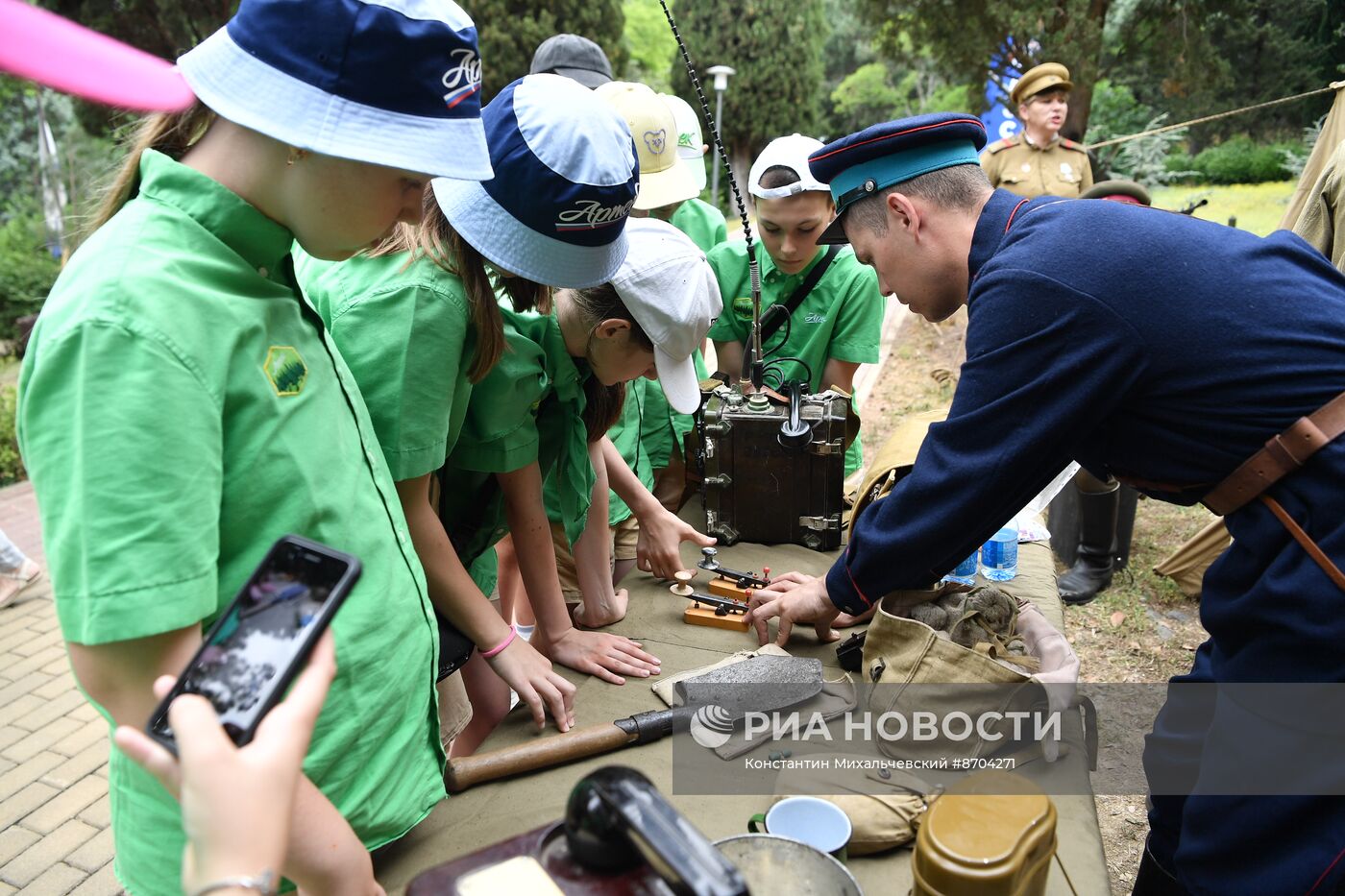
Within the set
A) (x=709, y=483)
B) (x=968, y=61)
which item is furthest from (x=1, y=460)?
(x=968, y=61)

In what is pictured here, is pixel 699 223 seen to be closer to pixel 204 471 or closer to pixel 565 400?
pixel 565 400

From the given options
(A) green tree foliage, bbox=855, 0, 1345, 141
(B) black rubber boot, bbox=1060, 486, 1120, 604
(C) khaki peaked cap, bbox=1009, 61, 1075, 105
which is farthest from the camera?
(A) green tree foliage, bbox=855, 0, 1345, 141

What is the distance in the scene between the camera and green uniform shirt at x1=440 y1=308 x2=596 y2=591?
1.89 m

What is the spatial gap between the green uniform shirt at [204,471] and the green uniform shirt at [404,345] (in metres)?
0.21

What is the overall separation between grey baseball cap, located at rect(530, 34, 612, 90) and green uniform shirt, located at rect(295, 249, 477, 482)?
2.82 metres

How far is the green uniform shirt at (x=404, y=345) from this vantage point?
155cm

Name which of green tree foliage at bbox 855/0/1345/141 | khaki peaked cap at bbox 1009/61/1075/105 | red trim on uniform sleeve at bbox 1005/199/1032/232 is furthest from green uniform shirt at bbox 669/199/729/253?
green tree foliage at bbox 855/0/1345/141

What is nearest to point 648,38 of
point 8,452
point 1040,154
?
point 1040,154

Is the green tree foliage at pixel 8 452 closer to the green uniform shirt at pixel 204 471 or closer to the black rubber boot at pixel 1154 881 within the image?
the green uniform shirt at pixel 204 471

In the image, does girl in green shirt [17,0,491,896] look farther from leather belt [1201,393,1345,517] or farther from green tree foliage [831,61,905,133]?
green tree foliage [831,61,905,133]

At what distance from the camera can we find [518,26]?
46.9 ft

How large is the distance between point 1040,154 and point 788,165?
16.1 ft

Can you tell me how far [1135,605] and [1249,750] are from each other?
3.10m

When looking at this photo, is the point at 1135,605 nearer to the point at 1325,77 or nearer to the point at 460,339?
the point at 460,339
